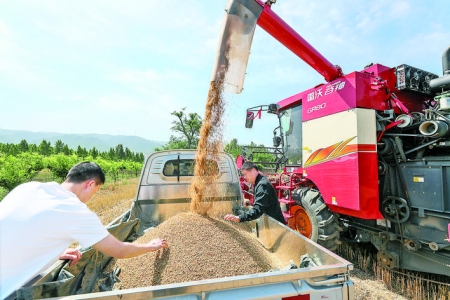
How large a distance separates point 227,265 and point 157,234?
2.75ft

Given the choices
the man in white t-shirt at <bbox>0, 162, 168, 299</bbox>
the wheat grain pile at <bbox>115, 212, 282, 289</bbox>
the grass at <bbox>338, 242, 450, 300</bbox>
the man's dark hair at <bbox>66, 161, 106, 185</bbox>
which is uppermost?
the man's dark hair at <bbox>66, 161, 106, 185</bbox>

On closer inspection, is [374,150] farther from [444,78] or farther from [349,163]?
[444,78]

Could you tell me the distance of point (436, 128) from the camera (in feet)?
8.12

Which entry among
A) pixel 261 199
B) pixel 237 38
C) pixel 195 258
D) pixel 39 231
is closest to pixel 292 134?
pixel 261 199

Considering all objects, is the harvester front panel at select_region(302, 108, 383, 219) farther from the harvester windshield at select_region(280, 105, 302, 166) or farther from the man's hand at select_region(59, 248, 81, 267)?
the man's hand at select_region(59, 248, 81, 267)

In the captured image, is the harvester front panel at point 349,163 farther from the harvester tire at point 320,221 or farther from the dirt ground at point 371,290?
the dirt ground at point 371,290

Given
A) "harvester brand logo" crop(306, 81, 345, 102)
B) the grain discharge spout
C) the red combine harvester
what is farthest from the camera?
"harvester brand logo" crop(306, 81, 345, 102)

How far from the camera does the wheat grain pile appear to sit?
1.84 metres

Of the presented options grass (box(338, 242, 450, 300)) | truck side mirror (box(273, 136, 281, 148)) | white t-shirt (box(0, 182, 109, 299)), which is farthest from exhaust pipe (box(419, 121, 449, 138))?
white t-shirt (box(0, 182, 109, 299))

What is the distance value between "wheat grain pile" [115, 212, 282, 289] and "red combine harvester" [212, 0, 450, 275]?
1479 mm

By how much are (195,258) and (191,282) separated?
726mm

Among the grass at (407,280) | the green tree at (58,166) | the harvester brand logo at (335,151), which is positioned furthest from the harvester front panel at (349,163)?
the green tree at (58,166)

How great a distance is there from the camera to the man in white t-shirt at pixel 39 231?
49.7 inches

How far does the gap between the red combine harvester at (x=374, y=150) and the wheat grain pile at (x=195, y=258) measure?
1.48m
